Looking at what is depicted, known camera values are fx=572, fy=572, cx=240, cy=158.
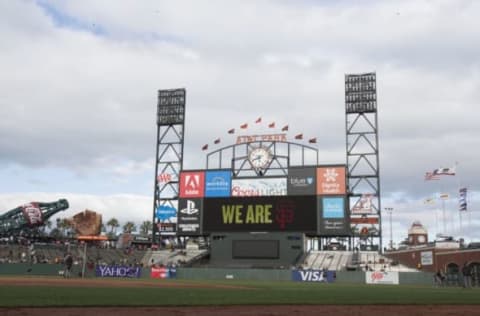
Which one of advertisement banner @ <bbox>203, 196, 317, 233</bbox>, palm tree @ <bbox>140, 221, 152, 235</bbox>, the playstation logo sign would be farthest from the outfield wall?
palm tree @ <bbox>140, 221, 152, 235</bbox>

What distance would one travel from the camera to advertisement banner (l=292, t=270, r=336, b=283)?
48.8 m

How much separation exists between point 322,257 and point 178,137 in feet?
80.6

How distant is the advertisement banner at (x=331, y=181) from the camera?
59.3 metres

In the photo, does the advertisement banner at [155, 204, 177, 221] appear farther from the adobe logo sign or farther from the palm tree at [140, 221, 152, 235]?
the palm tree at [140, 221, 152, 235]

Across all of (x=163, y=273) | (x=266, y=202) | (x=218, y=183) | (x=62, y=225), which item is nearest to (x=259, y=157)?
(x=218, y=183)

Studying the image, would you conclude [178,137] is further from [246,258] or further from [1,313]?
[1,313]

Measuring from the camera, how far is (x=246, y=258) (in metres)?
58.6

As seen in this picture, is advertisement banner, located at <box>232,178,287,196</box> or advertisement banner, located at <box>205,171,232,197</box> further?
advertisement banner, located at <box>205,171,232,197</box>

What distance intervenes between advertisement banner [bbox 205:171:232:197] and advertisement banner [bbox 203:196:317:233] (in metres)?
0.69

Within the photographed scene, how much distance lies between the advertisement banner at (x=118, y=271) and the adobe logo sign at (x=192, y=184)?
1280cm

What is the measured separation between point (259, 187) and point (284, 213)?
Answer: 4207 millimetres

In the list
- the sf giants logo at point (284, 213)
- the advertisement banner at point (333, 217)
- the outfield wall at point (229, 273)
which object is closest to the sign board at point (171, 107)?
the sf giants logo at point (284, 213)

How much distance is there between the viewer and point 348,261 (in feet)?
199

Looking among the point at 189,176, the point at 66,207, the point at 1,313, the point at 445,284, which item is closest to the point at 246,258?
the point at 189,176
